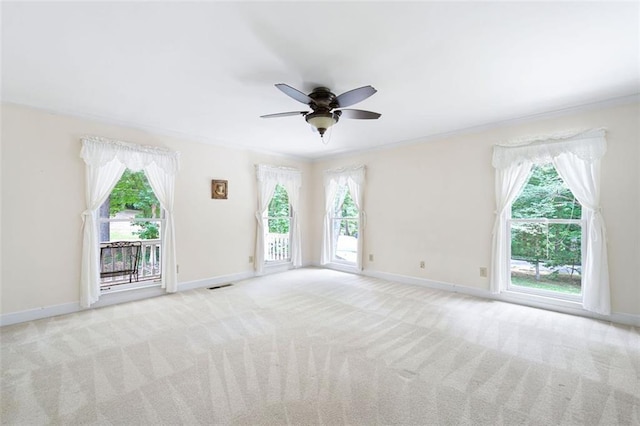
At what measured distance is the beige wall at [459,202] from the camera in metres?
3.14

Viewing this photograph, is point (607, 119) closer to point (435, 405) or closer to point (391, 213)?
point (391, 213)

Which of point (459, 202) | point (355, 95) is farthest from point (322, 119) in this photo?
point (459, 202)

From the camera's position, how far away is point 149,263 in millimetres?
4605

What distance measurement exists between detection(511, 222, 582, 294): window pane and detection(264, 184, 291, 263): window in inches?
163

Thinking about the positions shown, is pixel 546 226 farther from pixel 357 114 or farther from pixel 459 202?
pixel 357 114

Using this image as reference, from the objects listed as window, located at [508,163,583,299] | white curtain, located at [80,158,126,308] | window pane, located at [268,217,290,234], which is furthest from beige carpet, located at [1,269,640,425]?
window pane, located at [268,217,290,234]

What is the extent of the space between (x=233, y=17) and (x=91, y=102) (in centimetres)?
248

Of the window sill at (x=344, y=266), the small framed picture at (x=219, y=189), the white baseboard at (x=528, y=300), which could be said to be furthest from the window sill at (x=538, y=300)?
the small framed picture at (x=219, y=189)

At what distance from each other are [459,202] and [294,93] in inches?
126

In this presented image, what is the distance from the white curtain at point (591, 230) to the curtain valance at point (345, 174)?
3061 millimetres

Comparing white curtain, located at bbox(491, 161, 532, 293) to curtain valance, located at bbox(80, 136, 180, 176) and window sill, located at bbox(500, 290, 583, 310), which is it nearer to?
window sill, located at bbox(500, 290, 583, 310)

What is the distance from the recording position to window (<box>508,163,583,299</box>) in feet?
11.7

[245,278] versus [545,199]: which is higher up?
[545,199]

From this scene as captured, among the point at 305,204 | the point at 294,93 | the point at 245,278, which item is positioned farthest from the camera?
the point at 305,204
